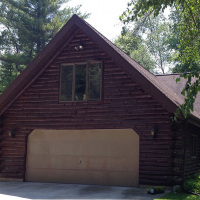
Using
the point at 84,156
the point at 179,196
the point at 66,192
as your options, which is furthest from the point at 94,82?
the point at 179,196

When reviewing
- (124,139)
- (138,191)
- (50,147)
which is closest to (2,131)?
(50,147)

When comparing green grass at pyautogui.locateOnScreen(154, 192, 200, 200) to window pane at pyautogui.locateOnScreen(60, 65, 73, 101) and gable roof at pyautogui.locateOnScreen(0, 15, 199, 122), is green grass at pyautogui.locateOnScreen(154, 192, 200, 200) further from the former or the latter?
window pane at pyautogui.locateOnScreen(60, 65, 73, 101)

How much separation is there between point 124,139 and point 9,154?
5.50 m

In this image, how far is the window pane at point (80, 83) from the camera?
14.0 m

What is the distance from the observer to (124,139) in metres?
13.2

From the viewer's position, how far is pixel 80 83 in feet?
46.2

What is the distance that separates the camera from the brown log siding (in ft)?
40.1

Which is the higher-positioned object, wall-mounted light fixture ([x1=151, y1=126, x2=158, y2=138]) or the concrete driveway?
wall-mounted light fixture ([x1=151, y1=126, x2=158, y2=138])

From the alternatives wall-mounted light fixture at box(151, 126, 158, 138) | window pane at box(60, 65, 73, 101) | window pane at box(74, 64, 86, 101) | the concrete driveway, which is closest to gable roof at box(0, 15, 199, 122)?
window pane at box(60, 65, 73, 101)

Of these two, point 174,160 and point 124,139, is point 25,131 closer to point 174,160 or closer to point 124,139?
point 124,139

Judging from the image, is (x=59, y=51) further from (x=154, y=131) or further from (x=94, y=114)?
(x=154, y=131)

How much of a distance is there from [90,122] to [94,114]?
37 centimetres

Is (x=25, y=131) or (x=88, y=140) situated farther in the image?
(x=25, y=131)

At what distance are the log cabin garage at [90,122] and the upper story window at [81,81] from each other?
4cm
